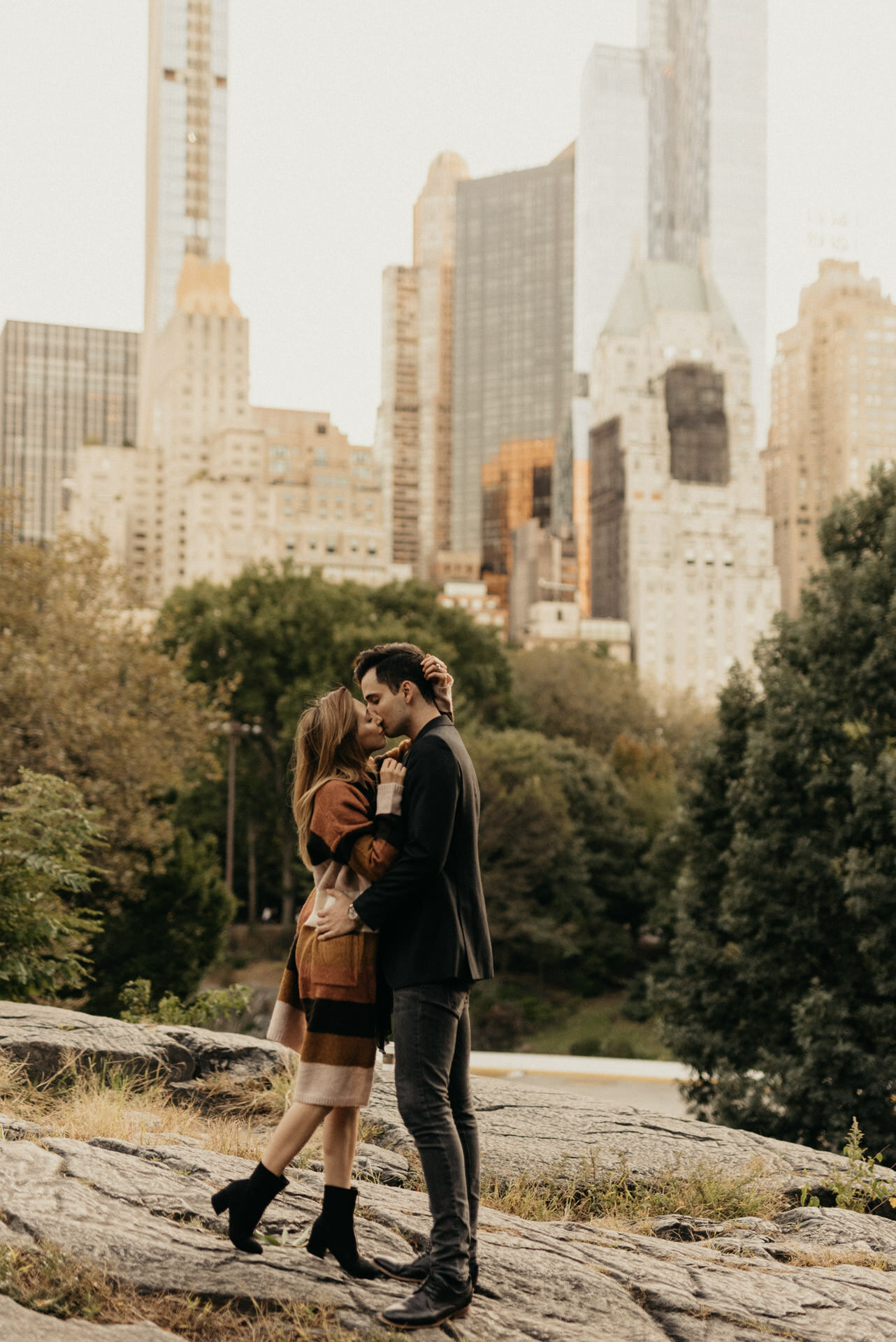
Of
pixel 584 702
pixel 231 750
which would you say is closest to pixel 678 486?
pixel 584 702

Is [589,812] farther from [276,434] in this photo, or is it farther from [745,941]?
[276,434]

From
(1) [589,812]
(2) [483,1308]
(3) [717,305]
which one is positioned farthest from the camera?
(3) [717,305]

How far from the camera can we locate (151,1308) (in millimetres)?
4484

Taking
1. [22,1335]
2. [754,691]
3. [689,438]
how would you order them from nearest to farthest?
1. [22,1335]
2. [754,691]
3. [689,438]

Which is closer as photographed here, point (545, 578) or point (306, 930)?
point (306, 930)

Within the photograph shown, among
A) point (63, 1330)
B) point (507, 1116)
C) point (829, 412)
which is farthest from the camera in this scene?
point (829, 412)

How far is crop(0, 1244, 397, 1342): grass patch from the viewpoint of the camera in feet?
14.4

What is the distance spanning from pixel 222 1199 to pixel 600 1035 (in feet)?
117

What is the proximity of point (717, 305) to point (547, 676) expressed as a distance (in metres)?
134

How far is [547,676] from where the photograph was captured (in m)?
68.7

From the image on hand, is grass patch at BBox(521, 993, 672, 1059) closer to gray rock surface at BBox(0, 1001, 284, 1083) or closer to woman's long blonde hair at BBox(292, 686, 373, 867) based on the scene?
gray rock surface at BBox(0, 1001, 284, 1083)

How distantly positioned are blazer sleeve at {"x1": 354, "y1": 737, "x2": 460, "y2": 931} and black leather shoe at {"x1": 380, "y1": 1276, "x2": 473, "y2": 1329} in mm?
1270

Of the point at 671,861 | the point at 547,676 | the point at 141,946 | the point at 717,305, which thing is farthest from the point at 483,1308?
the point at 717,305

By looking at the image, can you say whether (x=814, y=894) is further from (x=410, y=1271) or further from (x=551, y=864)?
(x=551, y=864)
